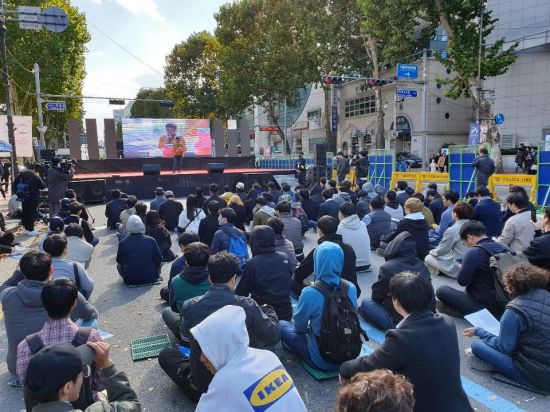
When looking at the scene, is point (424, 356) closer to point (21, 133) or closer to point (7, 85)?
point (7, 85)

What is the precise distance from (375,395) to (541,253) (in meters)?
3.54

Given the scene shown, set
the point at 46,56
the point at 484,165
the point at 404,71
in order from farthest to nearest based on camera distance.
Answer: the point at 46,56, the point at 404,71, the point at 484,165

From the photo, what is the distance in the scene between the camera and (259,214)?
7125mm

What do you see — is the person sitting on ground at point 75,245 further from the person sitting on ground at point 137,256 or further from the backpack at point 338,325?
the backpack at point 338,325

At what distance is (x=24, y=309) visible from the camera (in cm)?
336

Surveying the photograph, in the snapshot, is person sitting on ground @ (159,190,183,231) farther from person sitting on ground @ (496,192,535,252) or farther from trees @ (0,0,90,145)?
trees @ (0,0,90,145)

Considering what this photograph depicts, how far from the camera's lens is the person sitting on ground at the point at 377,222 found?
7836 mm

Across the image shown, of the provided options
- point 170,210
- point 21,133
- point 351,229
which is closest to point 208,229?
point 351,229

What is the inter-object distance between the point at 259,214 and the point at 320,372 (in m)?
3.86

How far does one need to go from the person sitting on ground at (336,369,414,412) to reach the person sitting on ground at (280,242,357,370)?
1.76 m

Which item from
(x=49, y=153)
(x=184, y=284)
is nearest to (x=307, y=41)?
(x=49, y=153)

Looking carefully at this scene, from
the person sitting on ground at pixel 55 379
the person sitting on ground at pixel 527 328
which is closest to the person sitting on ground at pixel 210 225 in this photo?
the person sitting on ground at pixel 527 328

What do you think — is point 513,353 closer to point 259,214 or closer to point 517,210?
point 517,210

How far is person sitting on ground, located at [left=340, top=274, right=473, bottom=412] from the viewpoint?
7.58ft
